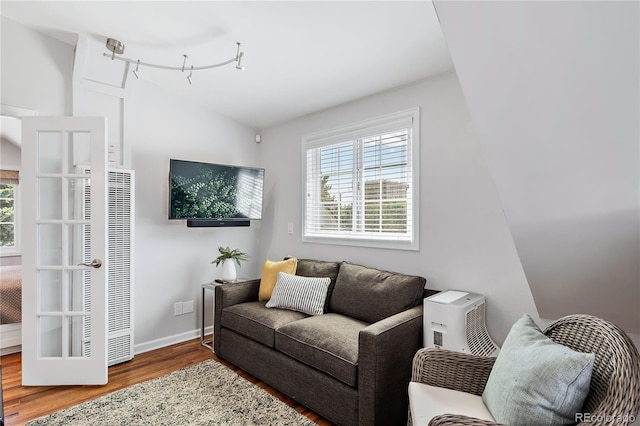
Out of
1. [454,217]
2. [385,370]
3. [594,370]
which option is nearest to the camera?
[594,370]

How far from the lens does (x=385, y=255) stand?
9.44 ft

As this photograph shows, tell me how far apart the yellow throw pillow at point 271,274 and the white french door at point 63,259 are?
1.25 metres

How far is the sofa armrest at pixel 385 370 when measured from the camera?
5.95 feet

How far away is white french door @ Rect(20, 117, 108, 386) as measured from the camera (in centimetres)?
251

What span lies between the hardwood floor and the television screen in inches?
50.9

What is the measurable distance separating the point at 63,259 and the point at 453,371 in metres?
2.82

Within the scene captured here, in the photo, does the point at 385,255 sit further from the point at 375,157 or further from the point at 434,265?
the point at 375,157

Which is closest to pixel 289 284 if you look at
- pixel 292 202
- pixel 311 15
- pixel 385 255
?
pixel 385 255

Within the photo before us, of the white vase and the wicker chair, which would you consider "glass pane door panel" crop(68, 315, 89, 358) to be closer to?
the white vase

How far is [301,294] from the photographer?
110 inches

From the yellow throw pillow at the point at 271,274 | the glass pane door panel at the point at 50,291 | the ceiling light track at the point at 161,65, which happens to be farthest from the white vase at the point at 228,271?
the ceiling light track at the point at 161,65

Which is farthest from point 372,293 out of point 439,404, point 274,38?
point 274,38

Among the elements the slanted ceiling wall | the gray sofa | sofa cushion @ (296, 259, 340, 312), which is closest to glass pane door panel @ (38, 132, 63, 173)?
the gray sofa

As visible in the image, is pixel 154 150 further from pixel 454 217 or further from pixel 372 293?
pixel 454 217
